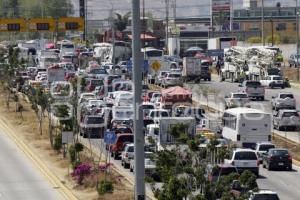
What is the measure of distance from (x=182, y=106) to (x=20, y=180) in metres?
20.2

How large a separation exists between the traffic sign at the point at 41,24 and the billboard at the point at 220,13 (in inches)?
2316

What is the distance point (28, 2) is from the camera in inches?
7598

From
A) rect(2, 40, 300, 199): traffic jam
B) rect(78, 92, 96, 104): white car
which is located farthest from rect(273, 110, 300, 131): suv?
rect(78, 92, 96, 104): white car

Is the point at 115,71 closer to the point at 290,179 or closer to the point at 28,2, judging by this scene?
the point at 290,179

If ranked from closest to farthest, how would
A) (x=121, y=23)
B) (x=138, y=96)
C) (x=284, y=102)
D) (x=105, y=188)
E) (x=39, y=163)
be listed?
1. (x=138, y=96)
2. (x=105, y=188)
3. (x=39, y=163)
4. (x=284, y=102)
5. (x=121, y=23)

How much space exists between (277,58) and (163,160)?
7179 cm

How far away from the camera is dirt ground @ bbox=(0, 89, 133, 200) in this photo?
38.5m

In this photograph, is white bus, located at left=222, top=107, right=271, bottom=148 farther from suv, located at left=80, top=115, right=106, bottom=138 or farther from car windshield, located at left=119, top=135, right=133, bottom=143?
suv, located at left=80, top=115, right=106, bottom=138

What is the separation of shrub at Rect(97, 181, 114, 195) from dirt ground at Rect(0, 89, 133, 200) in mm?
188

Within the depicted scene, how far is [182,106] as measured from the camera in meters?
62.2

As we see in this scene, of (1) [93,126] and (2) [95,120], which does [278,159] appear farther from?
(2) [95,120]

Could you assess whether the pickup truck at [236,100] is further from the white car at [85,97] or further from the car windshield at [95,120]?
the car windshield at [95,120]

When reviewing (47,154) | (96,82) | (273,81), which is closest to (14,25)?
(96,82)

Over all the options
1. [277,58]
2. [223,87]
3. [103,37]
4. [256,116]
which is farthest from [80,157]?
[103,37]
